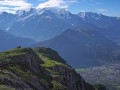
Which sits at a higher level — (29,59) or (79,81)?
(29,59)

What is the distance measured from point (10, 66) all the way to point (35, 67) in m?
20.5

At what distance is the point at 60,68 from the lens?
546ft

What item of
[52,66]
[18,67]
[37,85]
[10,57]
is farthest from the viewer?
[52,66]

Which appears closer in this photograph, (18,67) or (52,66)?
(18,67)

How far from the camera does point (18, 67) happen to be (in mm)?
104938

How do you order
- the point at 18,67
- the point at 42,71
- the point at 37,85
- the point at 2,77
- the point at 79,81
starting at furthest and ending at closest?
the point at 79,81 → the point at 42,71 → the point at 18,67 → the point at 37,85 → the point at 2,77

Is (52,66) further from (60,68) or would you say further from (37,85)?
(37,85)

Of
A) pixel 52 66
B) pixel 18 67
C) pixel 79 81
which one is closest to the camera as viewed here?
pixel 18 67

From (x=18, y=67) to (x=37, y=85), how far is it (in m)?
11.9

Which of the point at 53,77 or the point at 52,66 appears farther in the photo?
the point at 52,66

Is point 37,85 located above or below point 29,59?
below

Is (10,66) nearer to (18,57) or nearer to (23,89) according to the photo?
(18,57)

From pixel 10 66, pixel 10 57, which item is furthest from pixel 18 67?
pixel 10 57


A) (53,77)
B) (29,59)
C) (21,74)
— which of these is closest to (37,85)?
(21,74)
